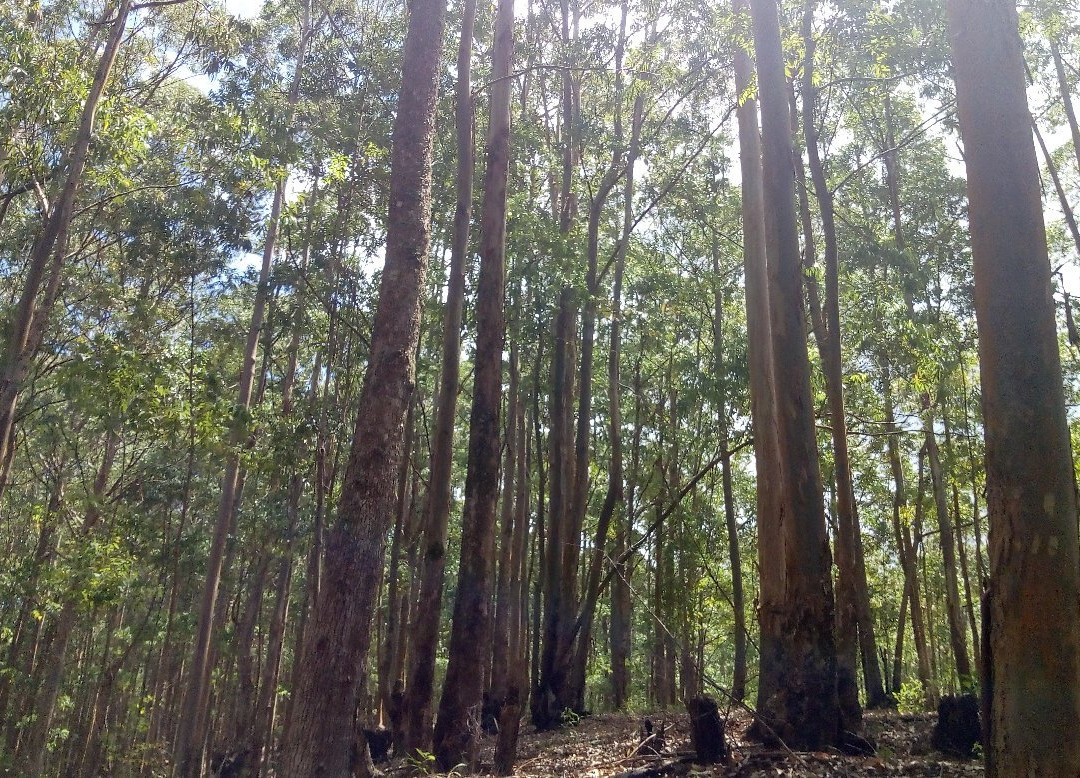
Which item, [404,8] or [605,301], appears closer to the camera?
[605,301]

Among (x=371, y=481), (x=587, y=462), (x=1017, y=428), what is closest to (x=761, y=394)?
(x=371, y=481)

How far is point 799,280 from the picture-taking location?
23.5 ft

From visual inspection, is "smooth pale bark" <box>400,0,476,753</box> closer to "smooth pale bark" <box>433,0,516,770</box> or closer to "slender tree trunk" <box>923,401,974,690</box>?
"smooth pale bark" <box>433,0,516,770</box>

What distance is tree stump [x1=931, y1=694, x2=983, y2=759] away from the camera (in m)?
6.90

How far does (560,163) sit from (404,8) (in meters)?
4.73

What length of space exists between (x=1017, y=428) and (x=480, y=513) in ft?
18.4

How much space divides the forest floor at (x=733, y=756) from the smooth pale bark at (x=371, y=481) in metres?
1.73

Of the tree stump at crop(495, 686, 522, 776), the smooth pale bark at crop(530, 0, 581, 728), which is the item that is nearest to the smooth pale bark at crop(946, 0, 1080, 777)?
the tree stump at crop(495, 686, 522, 776)

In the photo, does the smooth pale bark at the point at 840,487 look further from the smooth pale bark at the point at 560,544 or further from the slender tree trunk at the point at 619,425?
the smooth pale bark at the point at 560,544

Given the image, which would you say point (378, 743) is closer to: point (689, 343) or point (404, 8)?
point (689, 343)

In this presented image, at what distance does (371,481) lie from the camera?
5672 mm

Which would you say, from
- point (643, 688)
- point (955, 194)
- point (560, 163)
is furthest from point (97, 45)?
point (643, 688)

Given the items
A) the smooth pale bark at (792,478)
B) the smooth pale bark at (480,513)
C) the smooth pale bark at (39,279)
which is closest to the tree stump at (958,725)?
the smooth pale bark at (792,478)

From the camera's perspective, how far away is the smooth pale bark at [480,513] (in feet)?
25.3
